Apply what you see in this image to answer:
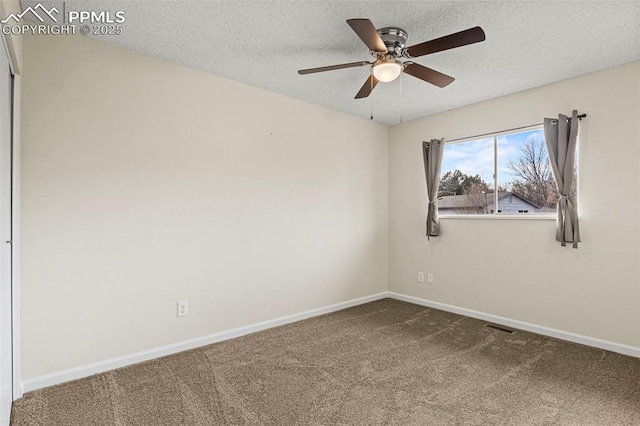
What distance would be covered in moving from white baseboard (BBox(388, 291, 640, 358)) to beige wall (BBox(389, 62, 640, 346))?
5 cm

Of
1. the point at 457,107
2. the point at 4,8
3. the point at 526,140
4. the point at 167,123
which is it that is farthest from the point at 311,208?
the point at 4,8

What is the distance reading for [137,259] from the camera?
9.09ft

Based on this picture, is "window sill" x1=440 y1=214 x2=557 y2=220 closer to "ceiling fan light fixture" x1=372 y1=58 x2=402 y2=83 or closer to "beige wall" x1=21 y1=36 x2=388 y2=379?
"beige wall" x1=21 y1=36 x2=388 y2=379

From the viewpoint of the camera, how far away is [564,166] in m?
3.22

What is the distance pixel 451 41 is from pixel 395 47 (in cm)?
49

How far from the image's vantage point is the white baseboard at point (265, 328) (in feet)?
7.98

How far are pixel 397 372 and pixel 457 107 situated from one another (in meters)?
3.08

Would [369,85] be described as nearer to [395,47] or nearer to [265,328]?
[395,47]

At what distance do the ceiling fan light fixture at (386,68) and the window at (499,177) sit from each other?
2.14 meters

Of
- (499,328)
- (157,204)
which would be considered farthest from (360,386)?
(157,204)

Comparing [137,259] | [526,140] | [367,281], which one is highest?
[526,140]

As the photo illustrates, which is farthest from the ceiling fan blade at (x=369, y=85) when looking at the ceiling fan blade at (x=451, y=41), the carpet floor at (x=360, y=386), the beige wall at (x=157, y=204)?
the carpet floor at (x=360, y=386)

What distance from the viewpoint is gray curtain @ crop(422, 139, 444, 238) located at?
4297mm

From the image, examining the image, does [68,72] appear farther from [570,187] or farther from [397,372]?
[570,187]
